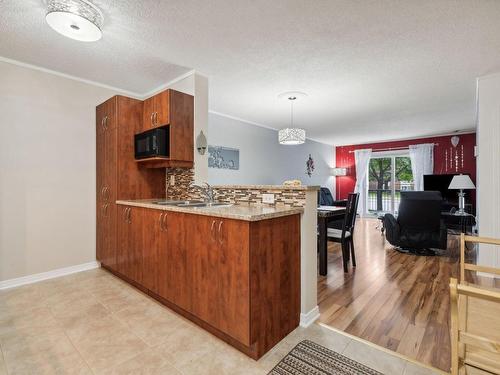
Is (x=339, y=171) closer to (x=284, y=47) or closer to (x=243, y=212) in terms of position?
(x=284, y=47)

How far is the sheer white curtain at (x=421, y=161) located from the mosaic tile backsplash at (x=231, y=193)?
6.70 metres

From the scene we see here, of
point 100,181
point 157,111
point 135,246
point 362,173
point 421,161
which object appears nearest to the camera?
point 135,246

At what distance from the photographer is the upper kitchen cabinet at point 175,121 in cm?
275

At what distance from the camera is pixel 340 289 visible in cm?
271

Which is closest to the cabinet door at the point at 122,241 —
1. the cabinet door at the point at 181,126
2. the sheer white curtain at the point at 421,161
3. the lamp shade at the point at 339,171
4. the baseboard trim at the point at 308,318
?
the cabinet door at the point at 181,126

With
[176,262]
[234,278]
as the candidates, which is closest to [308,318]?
[234,278]

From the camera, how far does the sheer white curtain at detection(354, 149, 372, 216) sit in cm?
813

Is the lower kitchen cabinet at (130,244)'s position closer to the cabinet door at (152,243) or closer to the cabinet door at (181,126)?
the cabinet door at (152,243)

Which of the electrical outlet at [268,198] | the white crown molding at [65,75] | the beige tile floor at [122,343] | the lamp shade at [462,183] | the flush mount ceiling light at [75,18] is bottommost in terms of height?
the beige tile floor at [122,343]

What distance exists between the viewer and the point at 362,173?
26.9ft

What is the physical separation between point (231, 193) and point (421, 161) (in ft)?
22.5

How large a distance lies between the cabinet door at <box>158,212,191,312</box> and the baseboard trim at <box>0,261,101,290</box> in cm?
160

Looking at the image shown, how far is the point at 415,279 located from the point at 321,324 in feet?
5.62

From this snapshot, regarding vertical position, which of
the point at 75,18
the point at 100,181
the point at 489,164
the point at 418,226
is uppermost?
the point at 75,18
